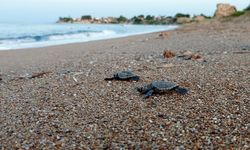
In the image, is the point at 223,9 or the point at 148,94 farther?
the point at 223,9

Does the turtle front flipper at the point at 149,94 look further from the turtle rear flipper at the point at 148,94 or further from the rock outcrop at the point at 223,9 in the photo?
the rock outcrop at the point at 223,9

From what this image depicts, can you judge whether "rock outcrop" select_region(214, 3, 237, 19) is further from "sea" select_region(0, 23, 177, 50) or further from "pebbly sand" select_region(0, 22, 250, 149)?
"pebbly sand" select_region(0, 22, 250, 149)

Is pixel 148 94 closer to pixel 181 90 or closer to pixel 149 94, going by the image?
pixel 149 94

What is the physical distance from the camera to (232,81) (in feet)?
17.6

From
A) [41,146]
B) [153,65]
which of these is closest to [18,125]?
[41,146]

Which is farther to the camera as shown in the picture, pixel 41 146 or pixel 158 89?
→ pixel 158 89

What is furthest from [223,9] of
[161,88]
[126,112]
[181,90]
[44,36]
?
[126,112]

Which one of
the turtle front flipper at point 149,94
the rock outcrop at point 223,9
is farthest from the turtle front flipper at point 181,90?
the rock outcrop at point 223,9

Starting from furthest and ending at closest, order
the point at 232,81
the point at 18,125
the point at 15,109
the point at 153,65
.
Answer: the point at 153,65, the point at 232,81, the point at 15,109, the point at 18,125

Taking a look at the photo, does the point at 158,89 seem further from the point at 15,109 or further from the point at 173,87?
the point at 15,109

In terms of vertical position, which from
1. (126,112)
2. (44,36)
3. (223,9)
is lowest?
(223,9)

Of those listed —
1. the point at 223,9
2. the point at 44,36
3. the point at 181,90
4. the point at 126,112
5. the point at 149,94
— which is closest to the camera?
the point at 126,112

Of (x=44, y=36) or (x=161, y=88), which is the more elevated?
(x=161, y=88)

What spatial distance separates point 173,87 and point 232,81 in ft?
3.80
